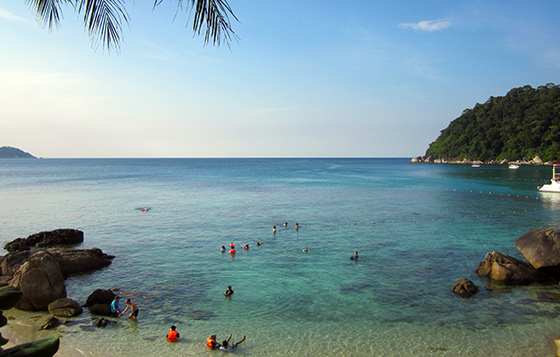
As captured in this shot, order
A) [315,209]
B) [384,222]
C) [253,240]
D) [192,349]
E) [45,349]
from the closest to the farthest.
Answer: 1. [45,349]
2. [192,349]
3. [253,240]
4. [384,222]
5. [315,209]

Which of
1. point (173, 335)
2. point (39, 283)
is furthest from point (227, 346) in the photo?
point (39, 283)

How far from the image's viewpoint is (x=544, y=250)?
21.6m

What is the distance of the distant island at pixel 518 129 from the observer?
148 m

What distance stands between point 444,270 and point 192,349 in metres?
17.0

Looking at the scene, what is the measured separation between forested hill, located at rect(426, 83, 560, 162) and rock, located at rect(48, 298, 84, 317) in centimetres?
17025

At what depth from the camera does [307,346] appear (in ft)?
48.5

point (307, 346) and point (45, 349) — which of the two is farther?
point (307, 346)

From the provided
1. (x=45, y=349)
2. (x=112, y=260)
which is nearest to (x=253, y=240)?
(x=112, y=260)

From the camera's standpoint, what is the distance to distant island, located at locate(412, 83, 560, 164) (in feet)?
487

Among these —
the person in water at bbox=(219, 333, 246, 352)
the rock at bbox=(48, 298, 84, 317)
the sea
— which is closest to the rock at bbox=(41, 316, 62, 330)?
the sea

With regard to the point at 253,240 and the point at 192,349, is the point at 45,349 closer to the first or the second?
the point at 192,349

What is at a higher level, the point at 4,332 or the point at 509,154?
the point at 509,154

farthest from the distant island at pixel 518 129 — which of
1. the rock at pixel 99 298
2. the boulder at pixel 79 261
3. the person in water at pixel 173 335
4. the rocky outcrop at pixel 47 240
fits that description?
the rock at pixel 99 298

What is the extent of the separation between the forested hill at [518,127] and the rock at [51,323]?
17126 centimetres
